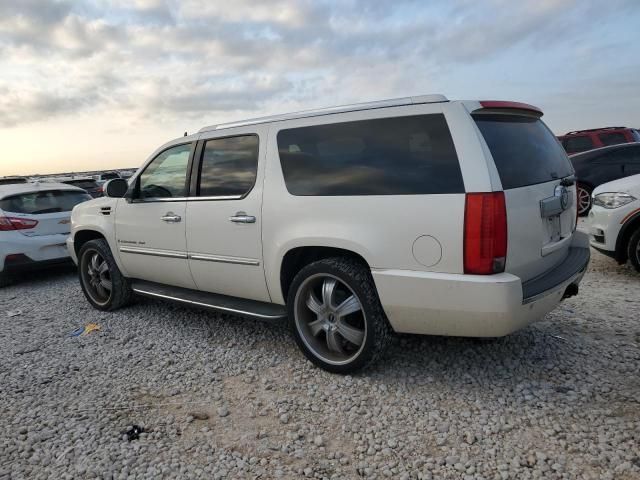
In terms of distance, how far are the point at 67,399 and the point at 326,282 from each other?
6.41ft

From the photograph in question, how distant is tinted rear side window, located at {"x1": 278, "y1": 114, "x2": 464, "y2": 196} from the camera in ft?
9.41

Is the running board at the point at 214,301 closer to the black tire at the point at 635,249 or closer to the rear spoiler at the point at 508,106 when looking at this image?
the rear spoiler at the point at 508,106

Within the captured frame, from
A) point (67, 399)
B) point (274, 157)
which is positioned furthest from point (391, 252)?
point (67, 399)

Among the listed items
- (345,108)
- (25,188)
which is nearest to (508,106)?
(345,108)

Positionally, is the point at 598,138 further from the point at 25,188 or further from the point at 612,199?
the point at 25,188

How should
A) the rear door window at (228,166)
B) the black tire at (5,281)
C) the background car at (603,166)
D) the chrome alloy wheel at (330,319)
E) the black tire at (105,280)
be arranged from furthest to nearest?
the background car at (603,166), the black tire at (5,281), the black tire at (105,280), the rear door window at (228,166), the chrome alloy wheel at (330,319)

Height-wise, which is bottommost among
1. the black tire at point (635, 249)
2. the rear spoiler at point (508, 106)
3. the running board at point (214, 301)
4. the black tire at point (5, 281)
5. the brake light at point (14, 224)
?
the black tire at point (5, 281)

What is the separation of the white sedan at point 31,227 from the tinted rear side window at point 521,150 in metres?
6.17

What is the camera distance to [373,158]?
3119 mm

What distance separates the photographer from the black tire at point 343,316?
10.3ft

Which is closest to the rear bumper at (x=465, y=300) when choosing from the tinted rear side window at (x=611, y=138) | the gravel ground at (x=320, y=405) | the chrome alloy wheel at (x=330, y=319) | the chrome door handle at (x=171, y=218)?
the chrome alloy wheel at (x=330, y=319)

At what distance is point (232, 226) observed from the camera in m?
3.76

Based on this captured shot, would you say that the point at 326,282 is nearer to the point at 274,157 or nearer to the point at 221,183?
the point at 274,157

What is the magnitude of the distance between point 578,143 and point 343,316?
453 inches
